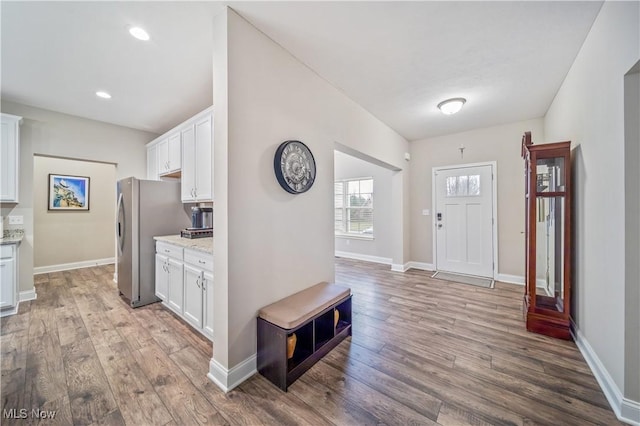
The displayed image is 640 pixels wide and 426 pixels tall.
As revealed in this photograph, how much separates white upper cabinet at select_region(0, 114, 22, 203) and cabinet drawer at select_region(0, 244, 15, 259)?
2.17 ft

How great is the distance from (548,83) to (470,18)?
1769mm

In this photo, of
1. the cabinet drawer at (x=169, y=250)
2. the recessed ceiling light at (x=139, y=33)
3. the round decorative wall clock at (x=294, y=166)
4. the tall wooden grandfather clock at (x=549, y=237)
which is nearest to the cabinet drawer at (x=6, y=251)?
the cabinet drawer at (x=169, y=250)

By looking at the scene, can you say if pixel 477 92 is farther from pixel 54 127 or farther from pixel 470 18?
pixel 54 127

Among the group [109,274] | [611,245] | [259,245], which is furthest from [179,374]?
[109,274]

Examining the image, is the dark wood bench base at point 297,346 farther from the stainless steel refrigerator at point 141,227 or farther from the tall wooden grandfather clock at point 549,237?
the stainless steel refrigerator at point 141,227

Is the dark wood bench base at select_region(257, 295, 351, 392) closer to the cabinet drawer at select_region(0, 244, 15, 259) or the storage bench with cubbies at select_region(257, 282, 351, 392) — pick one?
the storage bench with cubbies at select_region(257, 282, 351, 392)

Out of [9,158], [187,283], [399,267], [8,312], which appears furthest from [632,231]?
[9,158]

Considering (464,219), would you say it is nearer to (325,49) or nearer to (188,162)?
(325,49)

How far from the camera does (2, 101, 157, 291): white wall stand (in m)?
3.30

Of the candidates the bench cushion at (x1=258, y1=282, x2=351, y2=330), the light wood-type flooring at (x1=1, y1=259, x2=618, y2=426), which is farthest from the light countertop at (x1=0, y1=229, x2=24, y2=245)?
the bench cushion at (x1=258, y1=282, x2=351, y2=330)

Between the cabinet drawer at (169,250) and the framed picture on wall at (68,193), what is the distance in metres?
3.72

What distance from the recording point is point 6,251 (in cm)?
286

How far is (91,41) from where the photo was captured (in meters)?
2.07

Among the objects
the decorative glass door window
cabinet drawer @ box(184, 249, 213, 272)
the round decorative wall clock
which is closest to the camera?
the round decorative wall clock
